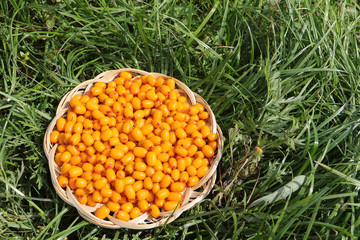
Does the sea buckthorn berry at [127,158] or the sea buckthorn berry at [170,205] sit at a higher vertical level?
the sea buckthorn berry at [127,158]

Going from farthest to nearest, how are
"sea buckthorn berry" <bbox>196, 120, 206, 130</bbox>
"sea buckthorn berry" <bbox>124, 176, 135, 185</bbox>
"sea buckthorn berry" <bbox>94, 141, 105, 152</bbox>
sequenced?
"sea buckthorn berry" <bbox>196, 120, 206, 130</bbox>, "sea buckthorn berry" <bbox>94, 141, 105, 152</bbox>, "sea buckthorn berry" <bbox>124, 176, 135, 185</bbox>

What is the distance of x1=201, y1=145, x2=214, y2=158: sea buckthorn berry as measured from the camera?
323 centimetres

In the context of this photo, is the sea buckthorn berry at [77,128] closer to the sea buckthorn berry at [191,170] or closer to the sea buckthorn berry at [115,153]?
the sea buckthorn berry at [115,153]

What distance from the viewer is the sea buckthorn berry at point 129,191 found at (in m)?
2.98

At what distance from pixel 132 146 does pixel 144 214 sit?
0.62m

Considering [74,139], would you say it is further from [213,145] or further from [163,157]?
[213,145]

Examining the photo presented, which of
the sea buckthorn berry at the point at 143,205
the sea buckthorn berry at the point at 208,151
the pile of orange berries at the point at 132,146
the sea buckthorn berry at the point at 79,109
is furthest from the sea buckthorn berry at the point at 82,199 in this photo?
the sea buckthorn berry at the point at 208,151

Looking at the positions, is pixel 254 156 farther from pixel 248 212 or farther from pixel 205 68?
pixel 205 68

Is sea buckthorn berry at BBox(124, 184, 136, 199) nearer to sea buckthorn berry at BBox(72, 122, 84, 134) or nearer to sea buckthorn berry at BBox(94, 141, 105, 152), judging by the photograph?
sea buckthorn berry at BBox(94, 141, 105, 152)

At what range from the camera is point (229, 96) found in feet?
11.7

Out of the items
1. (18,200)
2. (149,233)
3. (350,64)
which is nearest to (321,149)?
(350,64)

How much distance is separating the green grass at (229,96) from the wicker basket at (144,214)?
0.41 ft

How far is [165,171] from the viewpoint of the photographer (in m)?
3.18

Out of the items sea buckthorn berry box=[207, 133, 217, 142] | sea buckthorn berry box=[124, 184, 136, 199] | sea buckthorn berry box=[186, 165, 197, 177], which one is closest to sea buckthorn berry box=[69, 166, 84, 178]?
sea buckthorn berry box=[124, 184, 136, 199]
